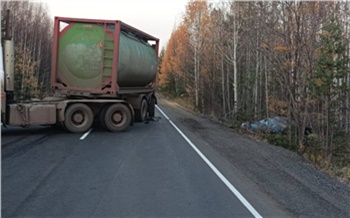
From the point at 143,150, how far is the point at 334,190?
4.93 m

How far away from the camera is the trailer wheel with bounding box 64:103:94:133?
1362 centimetres

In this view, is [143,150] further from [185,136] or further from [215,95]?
[215,95]

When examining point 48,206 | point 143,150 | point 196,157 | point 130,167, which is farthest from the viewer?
point 143,150

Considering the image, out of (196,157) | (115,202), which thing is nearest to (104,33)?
(196,157)

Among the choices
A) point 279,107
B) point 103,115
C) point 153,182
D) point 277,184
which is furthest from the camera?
point 279,107

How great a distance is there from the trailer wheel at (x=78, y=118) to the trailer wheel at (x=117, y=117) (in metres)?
0.67

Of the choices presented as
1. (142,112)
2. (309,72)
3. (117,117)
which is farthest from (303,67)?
(117,117)

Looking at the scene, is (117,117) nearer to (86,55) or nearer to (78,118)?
(78,118)

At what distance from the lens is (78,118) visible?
1392 cm

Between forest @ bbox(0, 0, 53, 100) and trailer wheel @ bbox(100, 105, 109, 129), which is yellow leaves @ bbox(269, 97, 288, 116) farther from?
forest @ bbox(0, 0, 53, 100)

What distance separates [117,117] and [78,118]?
1500 mm

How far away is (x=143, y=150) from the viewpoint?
1059 centimetres

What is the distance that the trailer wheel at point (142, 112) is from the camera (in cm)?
1653

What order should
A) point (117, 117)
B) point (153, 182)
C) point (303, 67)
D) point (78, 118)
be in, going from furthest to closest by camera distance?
point (303, 67) < point (117, 117) < point (78, 118) < point (153, 182)
